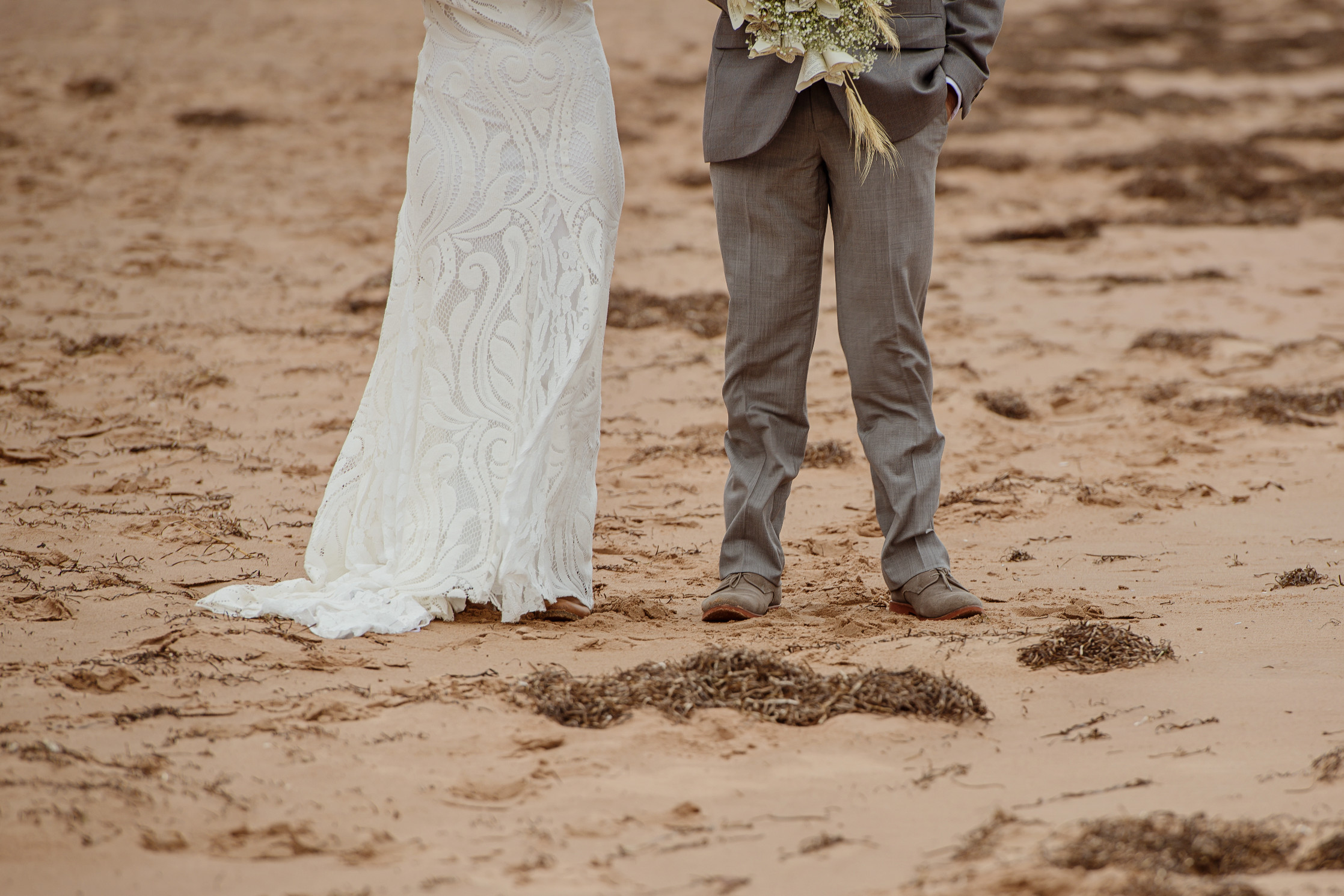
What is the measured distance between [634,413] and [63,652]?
131 inches

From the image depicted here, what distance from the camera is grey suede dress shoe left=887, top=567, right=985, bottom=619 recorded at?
3.37m

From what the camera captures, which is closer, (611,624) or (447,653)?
(447,653)

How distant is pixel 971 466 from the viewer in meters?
5.21

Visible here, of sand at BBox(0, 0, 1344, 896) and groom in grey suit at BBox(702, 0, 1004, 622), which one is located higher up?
groom in grey suit at BBox(702, 0, 1004, 622)

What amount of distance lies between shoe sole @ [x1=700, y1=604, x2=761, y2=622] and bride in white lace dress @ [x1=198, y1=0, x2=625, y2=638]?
1.07 feet

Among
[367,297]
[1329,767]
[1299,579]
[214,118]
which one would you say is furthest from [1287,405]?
[214,118]

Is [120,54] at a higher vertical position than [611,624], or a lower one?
higher

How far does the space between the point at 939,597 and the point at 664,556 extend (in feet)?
3.68

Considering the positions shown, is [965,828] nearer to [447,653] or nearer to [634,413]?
[447,653]

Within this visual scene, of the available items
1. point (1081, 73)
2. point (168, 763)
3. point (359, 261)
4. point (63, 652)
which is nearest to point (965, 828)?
point (168, 763)

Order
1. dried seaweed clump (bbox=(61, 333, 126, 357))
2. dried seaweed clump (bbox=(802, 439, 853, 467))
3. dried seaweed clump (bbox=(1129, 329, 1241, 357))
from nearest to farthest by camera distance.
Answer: dried seaweed clump (bbox=(802, 439, 853, 467)) → dried seaweed clump (bbox=(61, 333, 126, 357)) → dried seaweed clump (bbox=(1129, 329, 1241, 357))

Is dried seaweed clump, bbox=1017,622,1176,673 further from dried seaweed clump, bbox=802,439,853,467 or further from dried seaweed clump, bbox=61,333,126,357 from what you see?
dried seaweed clump, bbox=61,333,126,357

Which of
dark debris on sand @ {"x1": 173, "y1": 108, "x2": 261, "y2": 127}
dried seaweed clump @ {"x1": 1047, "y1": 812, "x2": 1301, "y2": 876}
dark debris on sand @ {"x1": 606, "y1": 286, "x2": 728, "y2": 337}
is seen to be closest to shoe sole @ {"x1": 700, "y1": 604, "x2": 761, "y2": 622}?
dried seaweed clump @ {"x1": 1047, "y1": 812, "x2": 1301, "y2": 876}

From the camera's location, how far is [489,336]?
3395mm
